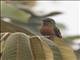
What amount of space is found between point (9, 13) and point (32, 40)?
0.57 meters

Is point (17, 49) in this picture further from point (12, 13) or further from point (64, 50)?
point (12, 13)

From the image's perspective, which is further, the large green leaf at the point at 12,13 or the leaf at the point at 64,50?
the large green leaf at the point at 12,13

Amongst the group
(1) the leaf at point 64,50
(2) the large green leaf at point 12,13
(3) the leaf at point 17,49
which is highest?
(3) the leaf at point 17,49

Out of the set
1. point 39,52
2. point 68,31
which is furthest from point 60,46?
point 68,31

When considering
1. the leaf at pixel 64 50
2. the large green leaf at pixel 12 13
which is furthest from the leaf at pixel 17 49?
the large green leaf at pixel 12 13

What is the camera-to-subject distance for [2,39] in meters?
0.58

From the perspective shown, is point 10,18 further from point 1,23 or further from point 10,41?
point 10,41

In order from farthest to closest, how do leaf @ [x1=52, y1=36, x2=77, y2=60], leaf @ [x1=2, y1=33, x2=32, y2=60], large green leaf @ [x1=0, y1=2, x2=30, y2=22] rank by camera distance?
large green leaf @ [x1=0, y1=2, x2=30, y2=22], leaf @ [x1=52, y1=36, x2=77, y2=60], leaf @ [x1=2, y1=33, x2=32, y2=60]

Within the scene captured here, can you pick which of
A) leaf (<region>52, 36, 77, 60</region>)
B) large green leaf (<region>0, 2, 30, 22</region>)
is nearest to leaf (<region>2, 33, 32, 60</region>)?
leaf (<region>52, 36, 77, 60</region>)

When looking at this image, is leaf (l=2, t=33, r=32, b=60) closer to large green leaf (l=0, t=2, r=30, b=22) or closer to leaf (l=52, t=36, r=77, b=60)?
leaf (l=52, t=36, r=77, b=60)

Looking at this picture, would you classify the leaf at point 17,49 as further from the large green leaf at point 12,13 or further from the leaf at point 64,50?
the large green leaf at point 12,13

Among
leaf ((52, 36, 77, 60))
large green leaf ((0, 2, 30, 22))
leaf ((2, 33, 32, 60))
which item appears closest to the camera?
leaf ((2, 33, 32, 60))

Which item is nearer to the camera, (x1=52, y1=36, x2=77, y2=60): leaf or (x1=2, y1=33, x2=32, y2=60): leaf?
(x1=2, y1=33, x2=32, y2=60): leaf

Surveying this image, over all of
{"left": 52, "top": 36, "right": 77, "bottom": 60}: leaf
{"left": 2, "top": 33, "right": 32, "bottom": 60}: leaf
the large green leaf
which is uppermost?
{"left": 2, "top": 33, "right": 32, "bottom": 60}: leaf
